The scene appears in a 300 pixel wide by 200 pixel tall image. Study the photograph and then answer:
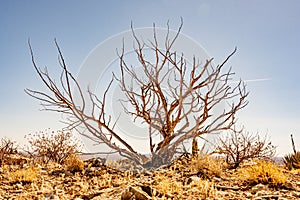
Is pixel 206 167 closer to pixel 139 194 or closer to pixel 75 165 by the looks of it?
pixel 139 194

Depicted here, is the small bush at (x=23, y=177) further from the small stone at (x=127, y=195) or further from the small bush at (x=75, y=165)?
the small stone at (x=127, y=195)

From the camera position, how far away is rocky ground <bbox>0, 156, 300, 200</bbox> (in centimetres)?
405

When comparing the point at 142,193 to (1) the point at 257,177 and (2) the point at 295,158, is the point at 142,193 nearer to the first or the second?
(1) the point at 257,177

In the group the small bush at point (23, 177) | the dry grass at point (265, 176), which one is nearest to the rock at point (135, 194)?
the dry grass at point (265, 176)

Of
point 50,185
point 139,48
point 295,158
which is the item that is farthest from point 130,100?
point 295,158

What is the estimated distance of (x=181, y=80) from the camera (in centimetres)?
696

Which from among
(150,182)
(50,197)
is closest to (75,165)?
(50,197)

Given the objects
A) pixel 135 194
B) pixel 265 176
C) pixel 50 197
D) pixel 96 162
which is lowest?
pixel 50 197

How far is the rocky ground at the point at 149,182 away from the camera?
4.05m

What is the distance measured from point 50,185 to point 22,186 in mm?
521

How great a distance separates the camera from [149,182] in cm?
485

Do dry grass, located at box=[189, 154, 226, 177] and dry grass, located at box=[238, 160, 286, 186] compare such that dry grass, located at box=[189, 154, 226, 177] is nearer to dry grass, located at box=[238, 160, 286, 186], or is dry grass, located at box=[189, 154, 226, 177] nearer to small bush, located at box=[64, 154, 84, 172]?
dry grass, located at box=[238, 160, 286, 186]

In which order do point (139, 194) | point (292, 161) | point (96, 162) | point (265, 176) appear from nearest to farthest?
point (139, 194)
point (265, 176)
point (96, 162)
point (292, 161)

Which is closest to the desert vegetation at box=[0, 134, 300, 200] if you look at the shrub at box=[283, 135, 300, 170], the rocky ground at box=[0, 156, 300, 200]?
the rocky ground at box=[0, 156, 300, 200]
